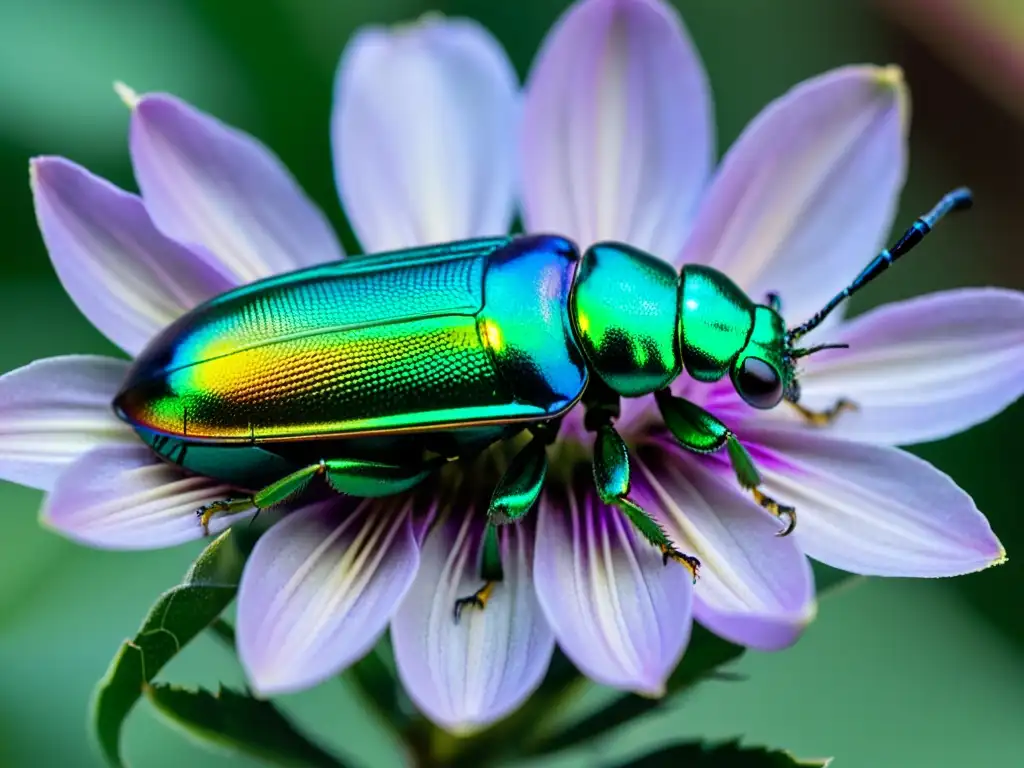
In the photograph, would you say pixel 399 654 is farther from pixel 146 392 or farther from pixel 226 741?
pixel 146 392

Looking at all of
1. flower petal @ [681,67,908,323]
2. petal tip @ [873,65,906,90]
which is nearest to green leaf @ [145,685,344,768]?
flower petal @ [681,67,908,323]

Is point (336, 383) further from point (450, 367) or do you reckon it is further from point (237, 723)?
point (237, 723)

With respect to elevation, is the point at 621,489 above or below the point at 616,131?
below

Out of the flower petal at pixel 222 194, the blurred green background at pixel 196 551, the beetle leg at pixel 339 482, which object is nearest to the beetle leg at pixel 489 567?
the beetle leg at pixel 339 482

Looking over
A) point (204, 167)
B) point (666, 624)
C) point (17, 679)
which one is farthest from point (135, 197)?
point (17, 679)

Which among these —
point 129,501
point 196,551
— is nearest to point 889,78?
point 129,501

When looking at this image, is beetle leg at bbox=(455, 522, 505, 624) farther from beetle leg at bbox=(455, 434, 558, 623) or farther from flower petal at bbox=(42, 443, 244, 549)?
flower petal at bbox=(42, 443, 244, 549)
